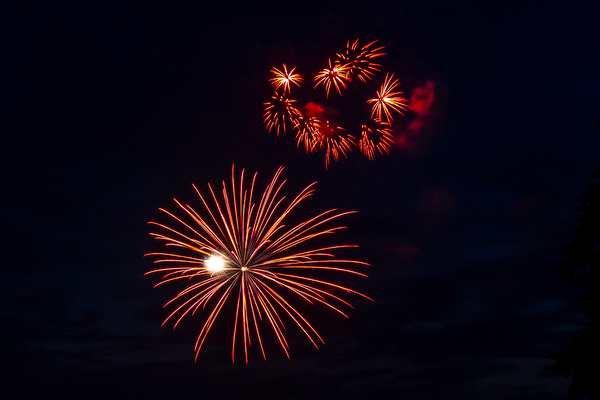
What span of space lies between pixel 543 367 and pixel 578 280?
329 cm

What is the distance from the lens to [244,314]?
1057 inches

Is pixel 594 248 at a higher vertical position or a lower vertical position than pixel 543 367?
higher

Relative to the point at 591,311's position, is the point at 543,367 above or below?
below

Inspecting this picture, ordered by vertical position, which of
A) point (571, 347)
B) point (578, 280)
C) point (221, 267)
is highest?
point (221, 267)

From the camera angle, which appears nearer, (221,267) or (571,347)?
(571,347)

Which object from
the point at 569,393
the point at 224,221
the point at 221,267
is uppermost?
the point at 224,221

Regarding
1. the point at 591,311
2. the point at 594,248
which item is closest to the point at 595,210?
the point at 594,248

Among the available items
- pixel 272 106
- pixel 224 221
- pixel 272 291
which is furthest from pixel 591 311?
pixel 272 106

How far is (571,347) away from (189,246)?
16.9 m

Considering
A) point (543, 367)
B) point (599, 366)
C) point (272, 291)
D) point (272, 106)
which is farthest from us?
point (272, 106)

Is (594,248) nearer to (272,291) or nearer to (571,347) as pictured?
(571,347)

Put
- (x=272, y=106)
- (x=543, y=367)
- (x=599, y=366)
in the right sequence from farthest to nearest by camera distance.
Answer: (x=272, y=106)
(x=543, y=367)
(x=599, y=366)

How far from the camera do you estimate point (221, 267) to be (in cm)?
2730

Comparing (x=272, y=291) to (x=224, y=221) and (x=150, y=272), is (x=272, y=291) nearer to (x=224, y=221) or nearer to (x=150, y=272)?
(x=224, y=221)
